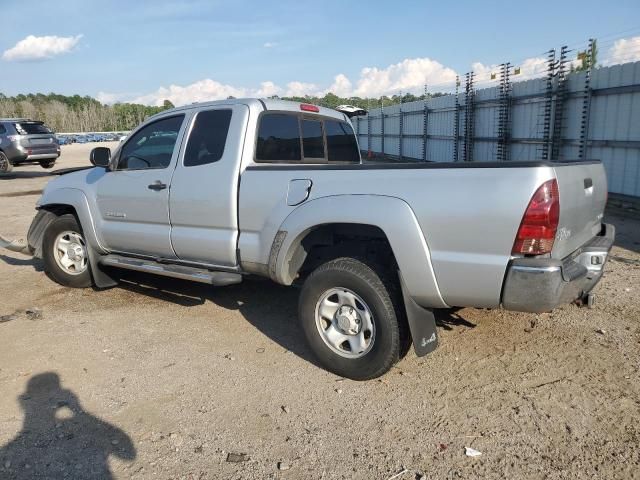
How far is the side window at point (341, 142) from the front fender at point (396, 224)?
1761 mm

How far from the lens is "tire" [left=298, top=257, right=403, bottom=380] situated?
341cm

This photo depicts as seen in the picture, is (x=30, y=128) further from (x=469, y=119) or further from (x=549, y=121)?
(x=549, y=121)

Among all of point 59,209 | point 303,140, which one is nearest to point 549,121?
point 303,140

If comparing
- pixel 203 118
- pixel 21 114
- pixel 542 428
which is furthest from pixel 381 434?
pixel 21 114

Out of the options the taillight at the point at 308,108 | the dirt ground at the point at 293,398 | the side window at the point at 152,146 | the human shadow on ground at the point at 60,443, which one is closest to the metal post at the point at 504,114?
the dirt ground at the point at 293,398

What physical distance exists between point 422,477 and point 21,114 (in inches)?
5110

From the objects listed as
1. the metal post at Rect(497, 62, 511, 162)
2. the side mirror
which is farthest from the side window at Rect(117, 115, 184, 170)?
the metal post at Rect(497, 62, 511, 162)

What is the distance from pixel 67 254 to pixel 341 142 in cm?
335

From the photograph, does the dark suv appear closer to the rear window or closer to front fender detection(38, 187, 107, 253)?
the rear window

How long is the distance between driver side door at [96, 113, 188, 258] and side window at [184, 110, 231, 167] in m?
0.16

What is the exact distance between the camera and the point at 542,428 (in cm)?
298

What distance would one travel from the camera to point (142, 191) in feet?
15.8

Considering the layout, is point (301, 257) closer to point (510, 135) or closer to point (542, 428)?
point (542, 428)

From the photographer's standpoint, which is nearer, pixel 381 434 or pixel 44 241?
pixel 381 434
